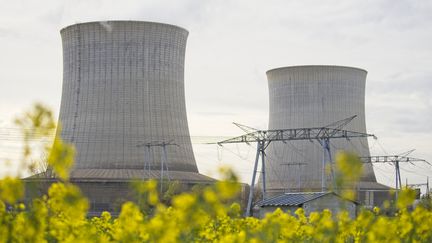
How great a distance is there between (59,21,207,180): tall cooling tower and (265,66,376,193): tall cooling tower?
22.6ft

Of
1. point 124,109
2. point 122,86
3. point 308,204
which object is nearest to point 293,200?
point 308,204

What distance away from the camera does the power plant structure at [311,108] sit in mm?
34969

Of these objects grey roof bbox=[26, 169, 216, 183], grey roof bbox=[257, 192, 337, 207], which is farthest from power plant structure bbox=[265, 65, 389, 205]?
grey roof bbox=[257, 192, 337, 207]

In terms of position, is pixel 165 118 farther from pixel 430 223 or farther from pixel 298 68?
pixel 430 223

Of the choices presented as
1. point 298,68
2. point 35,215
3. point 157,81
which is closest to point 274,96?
point 298,68

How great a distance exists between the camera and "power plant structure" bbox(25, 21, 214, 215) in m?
28.8

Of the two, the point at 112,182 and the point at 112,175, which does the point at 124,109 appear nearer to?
the point at 112,175

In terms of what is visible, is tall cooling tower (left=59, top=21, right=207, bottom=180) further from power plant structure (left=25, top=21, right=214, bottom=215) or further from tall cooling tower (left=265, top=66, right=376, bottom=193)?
tall cooling tower (left=265, top=66, right=376, bottom=193)

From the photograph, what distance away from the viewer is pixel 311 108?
3559 centimetres

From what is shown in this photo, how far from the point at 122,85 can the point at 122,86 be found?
4 cm

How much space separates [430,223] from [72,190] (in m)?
3.22

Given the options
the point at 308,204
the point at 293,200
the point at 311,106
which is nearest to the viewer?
the point at 308,204

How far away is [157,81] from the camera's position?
29.2 meters

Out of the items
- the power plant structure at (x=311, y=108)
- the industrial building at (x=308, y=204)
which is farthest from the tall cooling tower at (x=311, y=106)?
the industrial building at (x=308, y=204)
